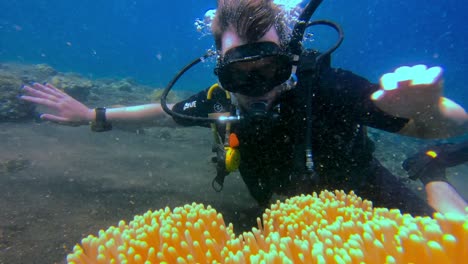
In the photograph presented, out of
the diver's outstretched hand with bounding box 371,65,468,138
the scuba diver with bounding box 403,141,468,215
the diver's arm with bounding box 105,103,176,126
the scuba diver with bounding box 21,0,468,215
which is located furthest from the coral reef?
the diver's arm with bounding box 105,103,176,126

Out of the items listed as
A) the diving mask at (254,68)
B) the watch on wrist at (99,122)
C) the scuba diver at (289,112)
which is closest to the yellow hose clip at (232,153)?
the scuba diver at (289,112)

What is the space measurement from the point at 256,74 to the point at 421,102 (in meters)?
1.52

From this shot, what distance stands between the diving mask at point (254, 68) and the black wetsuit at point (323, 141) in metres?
0.38

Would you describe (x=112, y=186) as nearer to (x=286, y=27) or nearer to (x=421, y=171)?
(x=286, y=27)

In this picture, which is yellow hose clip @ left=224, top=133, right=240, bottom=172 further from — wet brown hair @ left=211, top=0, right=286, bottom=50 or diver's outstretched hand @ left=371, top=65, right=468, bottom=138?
diver's outstretched hand @ left=371, top=65, right=468, bottom=138

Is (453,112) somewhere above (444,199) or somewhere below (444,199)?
above

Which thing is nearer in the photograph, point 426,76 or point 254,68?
point 426,76

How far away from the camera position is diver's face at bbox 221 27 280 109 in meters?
2.79

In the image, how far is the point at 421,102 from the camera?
2148mm

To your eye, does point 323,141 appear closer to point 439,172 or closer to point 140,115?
point 439,172

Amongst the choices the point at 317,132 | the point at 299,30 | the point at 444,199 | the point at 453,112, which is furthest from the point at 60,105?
the point at 444,199

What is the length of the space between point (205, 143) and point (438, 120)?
6299 mm

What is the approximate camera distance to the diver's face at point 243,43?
2.79 metres

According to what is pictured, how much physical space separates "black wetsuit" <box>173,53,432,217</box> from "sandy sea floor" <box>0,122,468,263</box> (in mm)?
854
